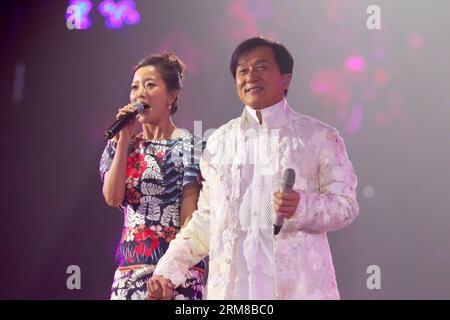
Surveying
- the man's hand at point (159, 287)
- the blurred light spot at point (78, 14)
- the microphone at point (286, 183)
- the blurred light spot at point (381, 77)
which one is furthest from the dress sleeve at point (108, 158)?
the blurred light spot at point (381, 77)

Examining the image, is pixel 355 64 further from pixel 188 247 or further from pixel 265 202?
pixel 188 247

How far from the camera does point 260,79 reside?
6.82ft

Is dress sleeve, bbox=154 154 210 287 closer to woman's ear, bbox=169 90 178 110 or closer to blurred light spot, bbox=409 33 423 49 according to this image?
woman's ear, bbox=169 90 178 110

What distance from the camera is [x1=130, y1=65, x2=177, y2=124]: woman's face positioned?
7.54 feet

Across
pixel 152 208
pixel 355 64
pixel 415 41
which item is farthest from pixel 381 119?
pixel 152 208

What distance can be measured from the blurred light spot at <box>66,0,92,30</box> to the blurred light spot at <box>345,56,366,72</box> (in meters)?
1.06

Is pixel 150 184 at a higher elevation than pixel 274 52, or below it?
below

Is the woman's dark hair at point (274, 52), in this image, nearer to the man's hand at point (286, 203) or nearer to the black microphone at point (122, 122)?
the black microphone at point (122, 122)

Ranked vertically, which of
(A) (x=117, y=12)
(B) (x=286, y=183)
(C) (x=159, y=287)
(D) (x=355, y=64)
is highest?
(A) (x=117, y=12)

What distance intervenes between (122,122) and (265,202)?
546 millimetres

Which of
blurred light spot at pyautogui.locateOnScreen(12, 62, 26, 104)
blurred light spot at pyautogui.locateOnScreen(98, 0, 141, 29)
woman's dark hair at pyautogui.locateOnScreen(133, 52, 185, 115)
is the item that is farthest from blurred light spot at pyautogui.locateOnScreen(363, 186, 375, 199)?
blurred light spot at pyautogui.locateOnScreen(12, 62, 26, 104)

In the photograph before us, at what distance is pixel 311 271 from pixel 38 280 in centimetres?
128

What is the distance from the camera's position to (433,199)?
2.43m

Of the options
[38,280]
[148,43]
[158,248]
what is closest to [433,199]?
[158,248]
